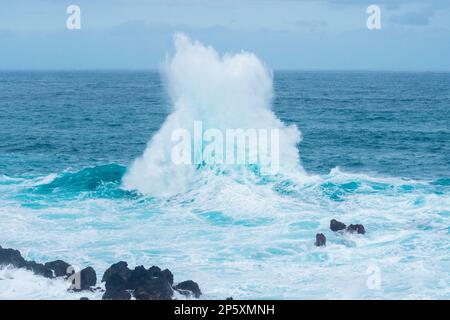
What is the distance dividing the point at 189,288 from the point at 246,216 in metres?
8.19

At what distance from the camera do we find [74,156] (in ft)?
126

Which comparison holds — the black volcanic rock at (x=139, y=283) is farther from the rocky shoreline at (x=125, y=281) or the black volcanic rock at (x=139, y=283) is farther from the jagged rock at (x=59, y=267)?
the jagged rock at (x=59, y=267)

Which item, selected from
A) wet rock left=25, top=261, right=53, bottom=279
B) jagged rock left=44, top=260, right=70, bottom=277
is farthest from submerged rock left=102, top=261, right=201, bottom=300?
wet rock left=25, top=261, right=53, bottom=279

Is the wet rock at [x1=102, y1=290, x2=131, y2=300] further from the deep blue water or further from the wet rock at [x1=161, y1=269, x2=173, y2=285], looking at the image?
the deep blue water

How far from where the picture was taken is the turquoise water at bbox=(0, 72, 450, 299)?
60.3ft

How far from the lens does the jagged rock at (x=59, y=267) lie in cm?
1803

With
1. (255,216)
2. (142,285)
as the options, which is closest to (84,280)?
(142,285)

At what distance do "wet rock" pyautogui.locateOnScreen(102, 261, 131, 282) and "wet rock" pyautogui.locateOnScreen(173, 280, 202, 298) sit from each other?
1.52 meters

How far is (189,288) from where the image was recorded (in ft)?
55.6

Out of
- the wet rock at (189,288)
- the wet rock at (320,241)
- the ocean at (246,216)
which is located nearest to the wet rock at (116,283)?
the ocean at (246,216)

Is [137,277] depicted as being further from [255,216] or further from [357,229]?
[357,229]

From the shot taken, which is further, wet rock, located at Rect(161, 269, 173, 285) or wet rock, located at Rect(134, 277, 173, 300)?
wet rock, located at Rect(161, 269, 173, 285)

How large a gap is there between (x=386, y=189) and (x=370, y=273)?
11.5m

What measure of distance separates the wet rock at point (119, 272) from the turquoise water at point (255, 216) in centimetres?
155
